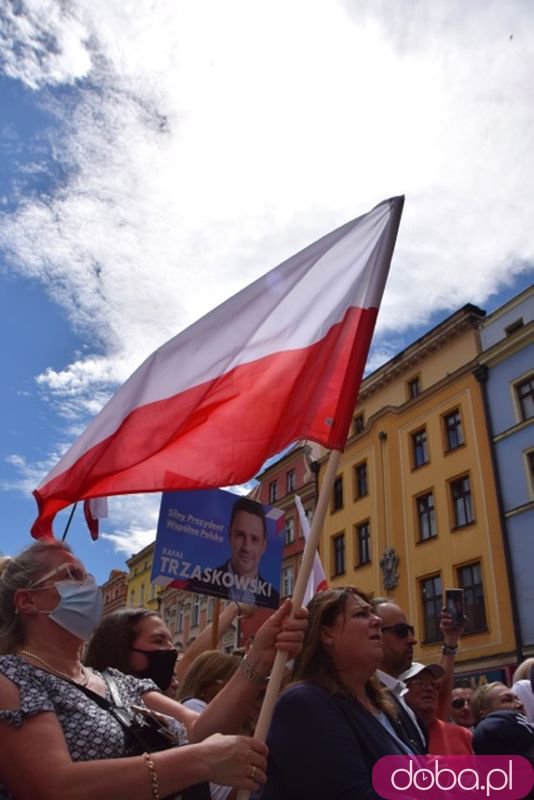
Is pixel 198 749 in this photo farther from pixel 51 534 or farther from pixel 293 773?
pixel 51 534

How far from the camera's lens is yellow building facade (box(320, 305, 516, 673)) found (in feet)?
64.4

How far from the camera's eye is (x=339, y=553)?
27.2m

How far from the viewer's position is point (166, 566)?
552cm

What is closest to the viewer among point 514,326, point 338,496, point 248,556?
point 248,556

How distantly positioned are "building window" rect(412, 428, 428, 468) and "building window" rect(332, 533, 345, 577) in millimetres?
4736

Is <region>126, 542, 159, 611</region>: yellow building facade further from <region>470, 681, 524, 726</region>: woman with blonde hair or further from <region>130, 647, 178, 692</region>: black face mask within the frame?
<region>130, 647, 178, 692</region>: black face mask

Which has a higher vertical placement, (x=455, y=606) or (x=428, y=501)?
(x=428, y=501)

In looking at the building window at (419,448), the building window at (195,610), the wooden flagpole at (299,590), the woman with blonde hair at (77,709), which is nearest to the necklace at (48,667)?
the woman with blonde hair at (77,709)

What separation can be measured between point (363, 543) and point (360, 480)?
255cm

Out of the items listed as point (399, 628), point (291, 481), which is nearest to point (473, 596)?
point (291, 481)

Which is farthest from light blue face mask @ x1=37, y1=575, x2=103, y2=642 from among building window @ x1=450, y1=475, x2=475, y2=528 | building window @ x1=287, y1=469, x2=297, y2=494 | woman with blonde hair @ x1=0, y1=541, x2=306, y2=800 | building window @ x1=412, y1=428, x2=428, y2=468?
building window @ x1=287, y1=469, x2=297, y2=494

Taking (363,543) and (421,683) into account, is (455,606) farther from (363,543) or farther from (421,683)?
(363,543)

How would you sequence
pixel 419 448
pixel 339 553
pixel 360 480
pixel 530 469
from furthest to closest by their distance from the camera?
pixel 339 553, pixel 360 480, pixel 419 448, pixel 530 469

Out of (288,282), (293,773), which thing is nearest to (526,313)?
(288,282)
